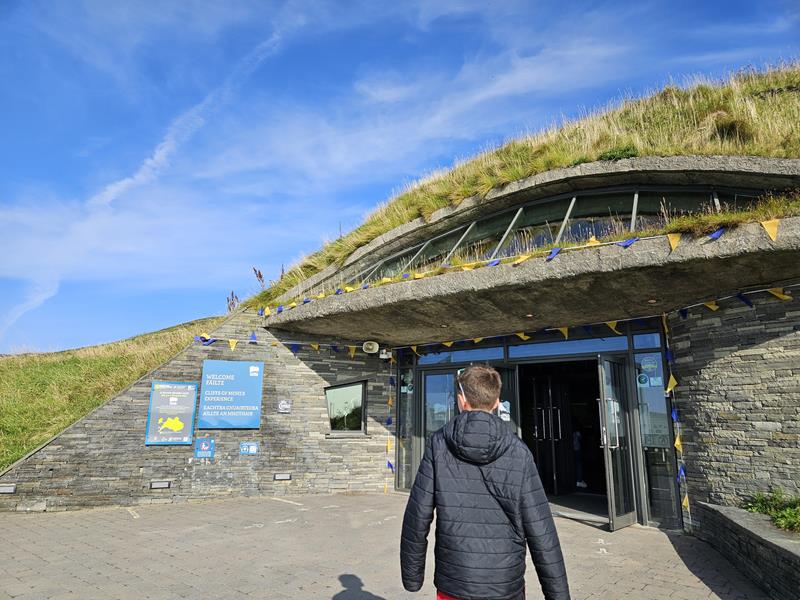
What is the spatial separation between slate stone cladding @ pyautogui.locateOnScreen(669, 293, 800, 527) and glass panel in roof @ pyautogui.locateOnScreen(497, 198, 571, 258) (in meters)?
2.49

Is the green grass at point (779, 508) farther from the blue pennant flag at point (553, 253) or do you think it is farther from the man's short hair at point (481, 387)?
the man's short hair at point (481, 387)

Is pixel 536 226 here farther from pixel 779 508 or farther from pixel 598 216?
pixel 779 508

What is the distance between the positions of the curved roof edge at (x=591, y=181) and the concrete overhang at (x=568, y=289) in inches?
56.6

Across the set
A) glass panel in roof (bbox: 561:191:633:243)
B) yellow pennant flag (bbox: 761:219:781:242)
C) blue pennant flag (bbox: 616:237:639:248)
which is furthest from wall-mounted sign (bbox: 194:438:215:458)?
yellow pennant flag (bbox: 761:219:781:242)

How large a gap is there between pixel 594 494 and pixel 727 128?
7866mm

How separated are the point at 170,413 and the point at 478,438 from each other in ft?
28.3

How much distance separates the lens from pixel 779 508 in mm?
6211

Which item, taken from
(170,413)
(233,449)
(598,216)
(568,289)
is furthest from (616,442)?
(170,413)

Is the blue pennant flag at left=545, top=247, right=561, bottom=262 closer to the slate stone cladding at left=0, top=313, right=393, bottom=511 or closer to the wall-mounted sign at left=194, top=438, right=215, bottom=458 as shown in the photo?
the slate stone cladding at left=0, top=313, right=393, bottom=511

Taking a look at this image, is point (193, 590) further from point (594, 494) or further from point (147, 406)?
point (594, 494)

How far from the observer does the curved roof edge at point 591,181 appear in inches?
278

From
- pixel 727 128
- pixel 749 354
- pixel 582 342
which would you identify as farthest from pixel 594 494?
pixel 727 128

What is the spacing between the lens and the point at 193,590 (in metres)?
4.97

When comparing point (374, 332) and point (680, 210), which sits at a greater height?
point (680, 210)
